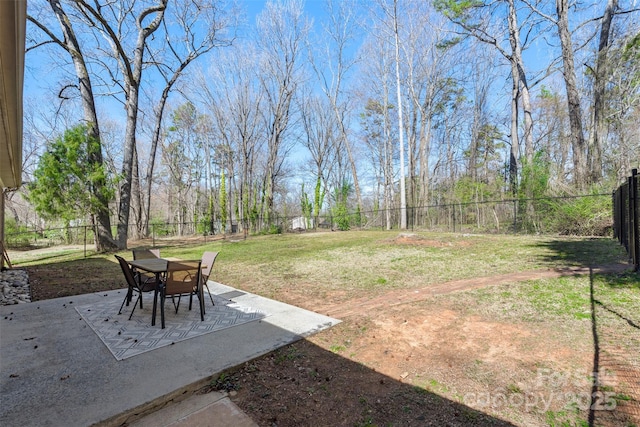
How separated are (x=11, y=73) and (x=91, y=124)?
10456 mm

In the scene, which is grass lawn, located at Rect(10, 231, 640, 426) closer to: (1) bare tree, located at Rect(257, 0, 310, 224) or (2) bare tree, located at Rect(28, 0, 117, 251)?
(2) bare tree, located at Rect(28, 0, 117, 251)

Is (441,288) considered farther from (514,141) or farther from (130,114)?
(130,114)

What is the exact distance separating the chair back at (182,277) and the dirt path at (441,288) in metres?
1.71

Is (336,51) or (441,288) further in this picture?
(336,51)

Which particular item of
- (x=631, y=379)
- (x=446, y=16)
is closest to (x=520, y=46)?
(x=446, y=16)

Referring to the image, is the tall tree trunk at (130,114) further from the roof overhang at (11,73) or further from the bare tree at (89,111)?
the roof overhang at (11,73)

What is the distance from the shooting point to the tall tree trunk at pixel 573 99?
10016 mm

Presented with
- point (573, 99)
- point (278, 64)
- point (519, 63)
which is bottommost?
point (573, 99)

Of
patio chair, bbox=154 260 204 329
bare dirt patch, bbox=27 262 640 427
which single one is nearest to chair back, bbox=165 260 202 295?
patio chair, bbox=154 260 204 329

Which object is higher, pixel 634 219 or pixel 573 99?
pixel 573 99

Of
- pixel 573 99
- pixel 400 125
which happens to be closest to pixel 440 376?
pixel 573 99

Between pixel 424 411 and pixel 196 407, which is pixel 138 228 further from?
pixel 424 411

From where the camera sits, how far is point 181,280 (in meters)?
3.40

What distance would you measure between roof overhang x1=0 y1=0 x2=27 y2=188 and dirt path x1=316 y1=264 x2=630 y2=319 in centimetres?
394
